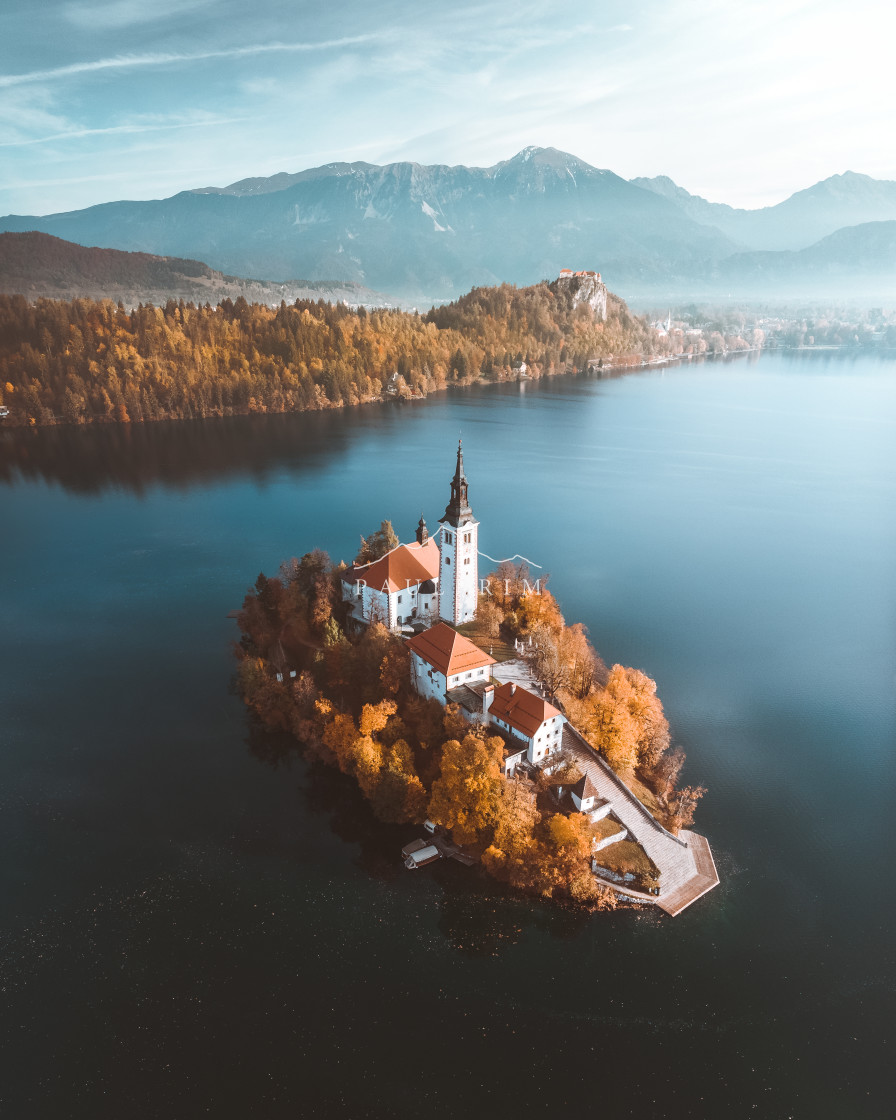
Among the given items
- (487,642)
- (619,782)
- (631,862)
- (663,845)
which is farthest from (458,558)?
(663,845)

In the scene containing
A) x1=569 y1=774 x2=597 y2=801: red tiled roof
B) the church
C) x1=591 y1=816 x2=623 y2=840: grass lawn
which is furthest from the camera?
the church

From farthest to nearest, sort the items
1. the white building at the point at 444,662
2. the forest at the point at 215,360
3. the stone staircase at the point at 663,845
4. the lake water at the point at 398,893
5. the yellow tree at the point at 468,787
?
the forest at the point at 215,360
the white building at the point at 444,662
the yellow tree at the point at 468,787
the stone staircase at the point at 663,845
the lake water at the point at 398,893

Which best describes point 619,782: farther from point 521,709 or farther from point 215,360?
point 215,360

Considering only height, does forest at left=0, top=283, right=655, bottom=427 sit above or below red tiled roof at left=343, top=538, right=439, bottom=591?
above

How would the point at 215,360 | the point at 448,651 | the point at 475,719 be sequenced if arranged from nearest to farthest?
the point at 475,719
the point at 448,651
the point at 215,360

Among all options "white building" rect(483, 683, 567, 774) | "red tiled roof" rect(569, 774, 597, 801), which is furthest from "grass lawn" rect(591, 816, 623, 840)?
"white building" rect(483, 683, 567, 774)

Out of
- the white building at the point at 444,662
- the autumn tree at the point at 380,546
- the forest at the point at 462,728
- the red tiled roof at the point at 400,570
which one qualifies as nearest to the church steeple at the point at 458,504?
the red tiled roof at the point at 400,570

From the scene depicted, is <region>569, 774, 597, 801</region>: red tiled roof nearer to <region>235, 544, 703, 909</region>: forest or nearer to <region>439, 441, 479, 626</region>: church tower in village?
<region>235, 544, 703, 909</region>: forest

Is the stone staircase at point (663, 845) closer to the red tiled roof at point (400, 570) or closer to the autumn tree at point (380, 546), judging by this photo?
the red tiled roof at point (400, 570)
